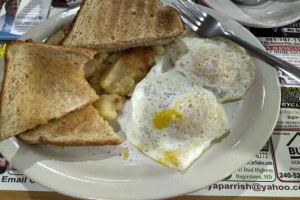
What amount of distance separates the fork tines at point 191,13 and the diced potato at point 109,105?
Result: 670 millimetres

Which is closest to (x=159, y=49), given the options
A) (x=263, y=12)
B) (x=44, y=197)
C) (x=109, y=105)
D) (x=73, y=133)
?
(x=109, y=105)

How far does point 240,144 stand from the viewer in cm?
147

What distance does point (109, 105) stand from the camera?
5.29 feet

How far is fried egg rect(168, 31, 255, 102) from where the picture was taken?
66.9 inches

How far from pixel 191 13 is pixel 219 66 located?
42 centimetres

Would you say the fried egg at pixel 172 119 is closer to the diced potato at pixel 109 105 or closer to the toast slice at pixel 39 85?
the diced potato at pixel 109 105

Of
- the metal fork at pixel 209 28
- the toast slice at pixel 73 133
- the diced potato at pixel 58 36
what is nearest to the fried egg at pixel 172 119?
the toast slice at pixel 73 133

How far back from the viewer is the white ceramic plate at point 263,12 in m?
2.02

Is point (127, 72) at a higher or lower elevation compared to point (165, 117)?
higher

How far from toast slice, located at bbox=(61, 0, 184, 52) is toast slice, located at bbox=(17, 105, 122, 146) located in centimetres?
50

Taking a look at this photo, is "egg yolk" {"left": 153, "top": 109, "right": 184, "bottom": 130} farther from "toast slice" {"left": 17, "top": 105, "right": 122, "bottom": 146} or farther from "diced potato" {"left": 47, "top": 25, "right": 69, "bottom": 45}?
"diced potato" {"left": 47, "top": 25, "right": 69, "bottom": 45}

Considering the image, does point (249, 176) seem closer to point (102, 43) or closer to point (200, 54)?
point (200, 54)

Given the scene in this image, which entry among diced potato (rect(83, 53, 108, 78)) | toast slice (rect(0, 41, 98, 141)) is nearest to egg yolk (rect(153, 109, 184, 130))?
toast slice (rect(0, 41, 98, 141))

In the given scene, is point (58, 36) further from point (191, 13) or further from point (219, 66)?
point (219, 66)
